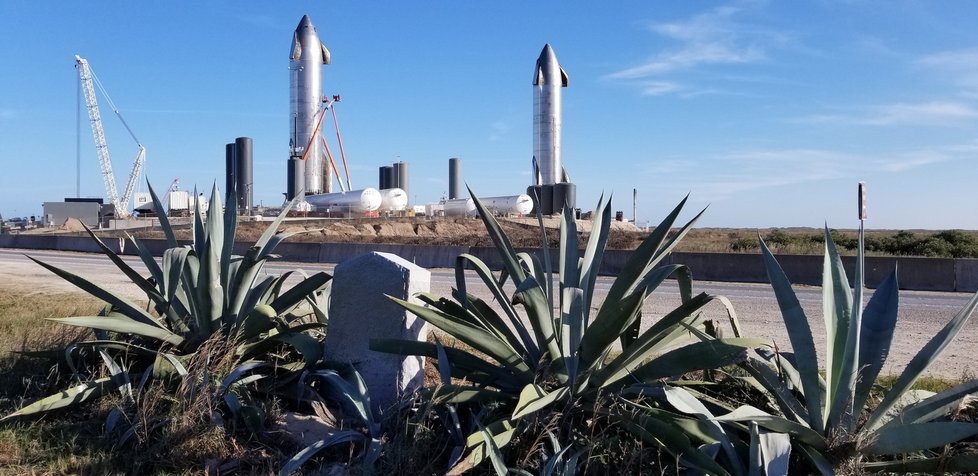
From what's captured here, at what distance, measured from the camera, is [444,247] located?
2317cm

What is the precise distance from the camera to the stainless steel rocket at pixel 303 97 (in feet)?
212

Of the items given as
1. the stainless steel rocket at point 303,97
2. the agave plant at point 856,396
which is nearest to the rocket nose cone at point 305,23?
the stainless steel rocket at point 303,97

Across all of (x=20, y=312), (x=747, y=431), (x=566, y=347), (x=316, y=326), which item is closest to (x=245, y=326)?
(x=316, y=326)

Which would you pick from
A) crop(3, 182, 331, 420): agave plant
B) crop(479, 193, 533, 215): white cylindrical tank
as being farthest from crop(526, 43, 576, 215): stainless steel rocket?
crop(3, 182, 331, 420): agave plant

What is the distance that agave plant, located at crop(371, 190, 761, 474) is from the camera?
3.62 m

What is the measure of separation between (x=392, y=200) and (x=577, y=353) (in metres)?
69.5

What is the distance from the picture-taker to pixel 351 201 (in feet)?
217

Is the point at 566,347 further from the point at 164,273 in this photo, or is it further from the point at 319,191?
the point at 319,191

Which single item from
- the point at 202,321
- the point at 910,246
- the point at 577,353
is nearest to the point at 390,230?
the point at 910,246

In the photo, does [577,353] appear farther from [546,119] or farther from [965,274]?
[546,119]

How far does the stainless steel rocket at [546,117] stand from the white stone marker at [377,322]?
56.8 meters

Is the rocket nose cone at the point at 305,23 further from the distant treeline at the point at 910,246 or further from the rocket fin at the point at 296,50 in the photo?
the distant treeline at the point at 910,246

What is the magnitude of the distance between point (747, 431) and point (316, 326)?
327 centimetres

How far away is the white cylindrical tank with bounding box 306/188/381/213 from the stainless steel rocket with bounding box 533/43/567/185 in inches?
573
